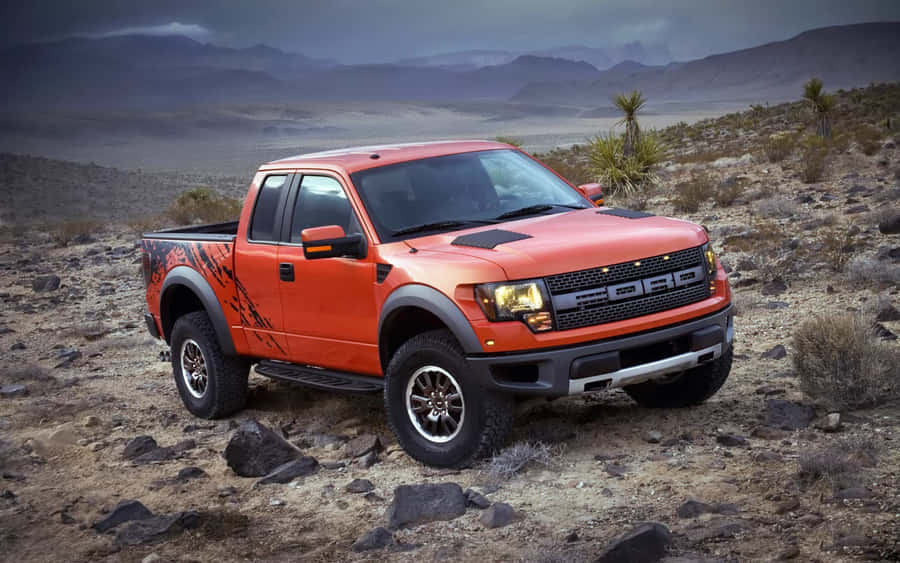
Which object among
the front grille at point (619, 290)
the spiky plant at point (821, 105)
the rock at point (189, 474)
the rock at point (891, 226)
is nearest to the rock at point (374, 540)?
the front grille at point (619, 290)

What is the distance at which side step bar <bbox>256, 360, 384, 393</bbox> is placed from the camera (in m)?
6.79

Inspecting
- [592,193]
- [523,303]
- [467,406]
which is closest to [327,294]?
[467,406]

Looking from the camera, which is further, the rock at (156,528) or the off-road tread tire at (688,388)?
the off-road tread tire at (688,388)

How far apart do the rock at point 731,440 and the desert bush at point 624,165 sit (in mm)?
17197

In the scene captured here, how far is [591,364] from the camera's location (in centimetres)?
575

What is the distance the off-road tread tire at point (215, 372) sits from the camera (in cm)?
816

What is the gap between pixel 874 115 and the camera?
127ft

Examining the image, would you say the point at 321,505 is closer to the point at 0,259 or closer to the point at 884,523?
the point at 884,523

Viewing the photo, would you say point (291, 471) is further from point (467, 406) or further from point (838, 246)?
point (838, 246)

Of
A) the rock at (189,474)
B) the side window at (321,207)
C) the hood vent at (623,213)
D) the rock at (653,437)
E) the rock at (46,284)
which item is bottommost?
the rock at (189,474)

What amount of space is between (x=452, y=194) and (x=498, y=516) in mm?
2457

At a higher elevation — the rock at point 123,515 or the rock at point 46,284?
the rock at point 46,284

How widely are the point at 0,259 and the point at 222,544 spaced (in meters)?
20.5

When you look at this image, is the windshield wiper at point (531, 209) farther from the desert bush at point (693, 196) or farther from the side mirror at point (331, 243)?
the desert bush at point (693, 196)
